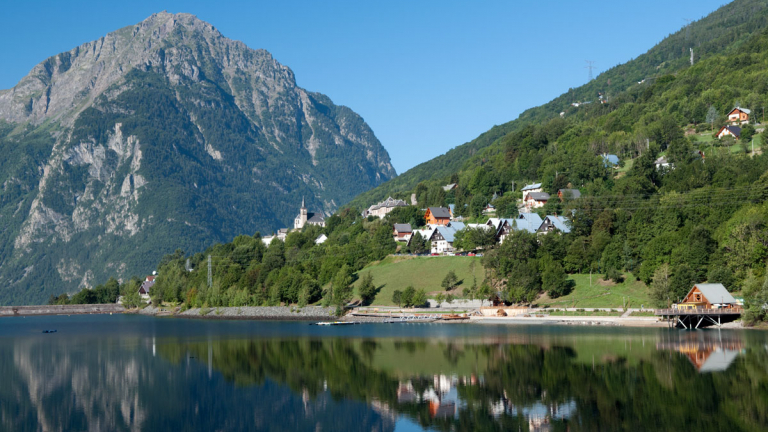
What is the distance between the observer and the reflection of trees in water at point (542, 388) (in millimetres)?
38438

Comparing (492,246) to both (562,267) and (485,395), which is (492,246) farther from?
(485,395)

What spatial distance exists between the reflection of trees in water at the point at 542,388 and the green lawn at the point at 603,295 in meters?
32.6

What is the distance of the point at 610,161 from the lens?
15738 cm

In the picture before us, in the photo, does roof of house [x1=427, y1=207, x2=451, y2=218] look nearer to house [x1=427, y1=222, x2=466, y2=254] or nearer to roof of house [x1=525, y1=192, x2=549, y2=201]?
house [x1=427, y1=222, x2=466, y2=254]

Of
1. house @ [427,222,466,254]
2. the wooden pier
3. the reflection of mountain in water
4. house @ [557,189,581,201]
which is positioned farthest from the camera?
house @ [557,189,581,201]

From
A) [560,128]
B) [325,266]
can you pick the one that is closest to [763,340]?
[325,266]

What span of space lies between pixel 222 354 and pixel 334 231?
416 ft

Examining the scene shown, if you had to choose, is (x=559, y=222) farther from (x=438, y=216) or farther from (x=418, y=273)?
(x=438, y=216)

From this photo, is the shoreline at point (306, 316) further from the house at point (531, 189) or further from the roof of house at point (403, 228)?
the house at point (531, 189)

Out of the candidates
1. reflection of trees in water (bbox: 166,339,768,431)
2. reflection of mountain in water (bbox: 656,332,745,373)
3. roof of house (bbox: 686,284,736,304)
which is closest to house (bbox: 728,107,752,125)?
roof of house (bbox: 686,284,736,304)

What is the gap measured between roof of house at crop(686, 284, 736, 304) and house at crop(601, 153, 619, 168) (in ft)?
245

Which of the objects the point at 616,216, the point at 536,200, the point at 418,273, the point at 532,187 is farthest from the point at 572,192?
the point at 418,273

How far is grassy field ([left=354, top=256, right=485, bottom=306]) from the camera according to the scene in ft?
388

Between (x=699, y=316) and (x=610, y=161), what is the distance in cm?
8011
